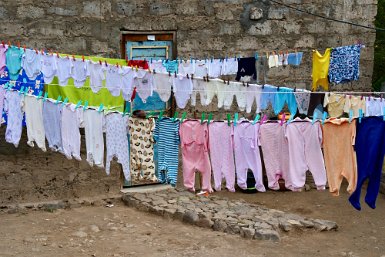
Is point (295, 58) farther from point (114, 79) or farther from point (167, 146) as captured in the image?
point (167, 146)

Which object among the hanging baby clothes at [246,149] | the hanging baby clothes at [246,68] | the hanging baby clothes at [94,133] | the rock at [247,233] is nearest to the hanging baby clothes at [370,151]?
the hanging baby clothes at [246,149]

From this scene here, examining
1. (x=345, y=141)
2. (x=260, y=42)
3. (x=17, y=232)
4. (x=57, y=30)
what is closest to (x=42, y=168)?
(x=17, y=232)

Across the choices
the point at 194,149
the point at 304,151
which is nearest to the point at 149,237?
the point at 194,149

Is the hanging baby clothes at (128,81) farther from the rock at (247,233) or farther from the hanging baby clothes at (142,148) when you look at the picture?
the rock at (247,233)

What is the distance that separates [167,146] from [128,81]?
3.38ft

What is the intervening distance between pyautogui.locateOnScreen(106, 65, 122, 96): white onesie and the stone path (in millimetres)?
1957

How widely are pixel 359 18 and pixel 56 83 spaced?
4.80 metres

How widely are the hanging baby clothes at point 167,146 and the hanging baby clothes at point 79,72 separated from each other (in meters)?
1.32

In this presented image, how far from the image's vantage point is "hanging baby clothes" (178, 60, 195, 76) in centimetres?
728

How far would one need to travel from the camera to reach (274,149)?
512cm

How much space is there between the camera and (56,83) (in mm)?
6703

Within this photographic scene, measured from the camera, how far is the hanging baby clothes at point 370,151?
4645mm

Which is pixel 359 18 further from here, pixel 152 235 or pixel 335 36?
pixel 152 235

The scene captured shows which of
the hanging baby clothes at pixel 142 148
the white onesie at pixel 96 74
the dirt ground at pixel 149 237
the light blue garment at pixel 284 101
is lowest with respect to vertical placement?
the dirt ground at pixel 149 237
